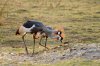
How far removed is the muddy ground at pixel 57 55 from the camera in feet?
32.7

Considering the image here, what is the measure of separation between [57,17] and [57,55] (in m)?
7.76

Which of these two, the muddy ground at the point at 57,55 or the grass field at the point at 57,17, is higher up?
the muddy ground at the point at 57,55

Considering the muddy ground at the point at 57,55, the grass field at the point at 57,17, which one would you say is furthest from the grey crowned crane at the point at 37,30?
the grass field at the point at 57,17

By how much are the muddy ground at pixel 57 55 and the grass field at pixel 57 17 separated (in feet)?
6.77

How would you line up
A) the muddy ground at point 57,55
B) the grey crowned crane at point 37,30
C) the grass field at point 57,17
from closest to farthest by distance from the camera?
the muddy ground at point 57,55 → the grey crowned crane at point 37,30 → the grass field at point 57,17

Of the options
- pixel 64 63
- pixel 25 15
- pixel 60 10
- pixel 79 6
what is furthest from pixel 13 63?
pixel 79 6

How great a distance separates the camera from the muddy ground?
9.97 metres

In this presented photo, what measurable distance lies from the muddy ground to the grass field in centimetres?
206

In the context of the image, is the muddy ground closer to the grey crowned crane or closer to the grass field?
the grey crowned crane

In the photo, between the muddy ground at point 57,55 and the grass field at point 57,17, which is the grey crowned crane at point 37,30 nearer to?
the muddy ground at point 57,55

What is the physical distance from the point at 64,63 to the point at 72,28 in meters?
6.66

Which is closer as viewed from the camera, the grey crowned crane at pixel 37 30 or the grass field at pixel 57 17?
the grey crowned crane at pixel 37 30

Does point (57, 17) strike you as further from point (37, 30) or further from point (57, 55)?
point (57, 55)

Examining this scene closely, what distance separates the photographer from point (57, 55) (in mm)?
10570
